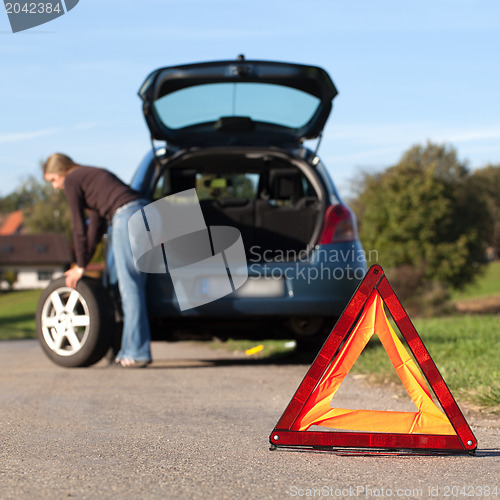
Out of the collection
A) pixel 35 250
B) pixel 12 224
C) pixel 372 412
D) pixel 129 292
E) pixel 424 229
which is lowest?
pixel 12 224

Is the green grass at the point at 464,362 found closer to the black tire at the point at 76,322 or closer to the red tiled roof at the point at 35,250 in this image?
the black tire at the point at 76,322

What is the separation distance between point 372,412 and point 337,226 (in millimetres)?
3156

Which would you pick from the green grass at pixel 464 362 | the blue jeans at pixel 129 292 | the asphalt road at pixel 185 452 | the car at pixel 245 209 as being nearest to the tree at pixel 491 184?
the green grass at pixel 464 362

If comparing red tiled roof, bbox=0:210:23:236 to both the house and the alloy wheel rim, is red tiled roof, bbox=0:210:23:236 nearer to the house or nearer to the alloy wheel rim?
the house

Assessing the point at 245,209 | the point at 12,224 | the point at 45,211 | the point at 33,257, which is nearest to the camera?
the point at 245,209

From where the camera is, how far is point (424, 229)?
52.2 m

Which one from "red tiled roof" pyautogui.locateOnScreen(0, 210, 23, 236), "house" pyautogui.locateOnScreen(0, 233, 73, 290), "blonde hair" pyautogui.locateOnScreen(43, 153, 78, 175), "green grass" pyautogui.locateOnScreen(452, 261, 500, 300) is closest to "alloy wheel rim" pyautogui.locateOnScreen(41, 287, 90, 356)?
"blonde hair" pyautogui.locateOnScreen(43, 153, 78, 175)

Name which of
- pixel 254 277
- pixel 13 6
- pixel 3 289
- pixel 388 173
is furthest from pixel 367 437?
pixel 3 289

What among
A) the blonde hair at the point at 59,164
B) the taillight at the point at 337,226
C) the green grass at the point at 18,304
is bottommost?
the green grass at the point at 18,304

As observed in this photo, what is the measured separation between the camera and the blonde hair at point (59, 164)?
6738 mm

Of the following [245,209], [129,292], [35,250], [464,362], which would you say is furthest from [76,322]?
[35,250]

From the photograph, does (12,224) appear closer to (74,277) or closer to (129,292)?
(74,277)

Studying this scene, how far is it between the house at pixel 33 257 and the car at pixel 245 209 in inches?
3305

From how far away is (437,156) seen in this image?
223 ft
